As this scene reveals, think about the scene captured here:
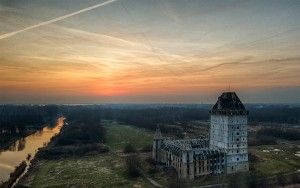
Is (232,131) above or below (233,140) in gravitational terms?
above

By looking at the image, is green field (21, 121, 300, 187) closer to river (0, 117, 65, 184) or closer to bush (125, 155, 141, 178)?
bush (125, 155, 141, 178)

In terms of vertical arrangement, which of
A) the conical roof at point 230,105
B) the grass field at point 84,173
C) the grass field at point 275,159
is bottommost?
the grass field at point 84,173

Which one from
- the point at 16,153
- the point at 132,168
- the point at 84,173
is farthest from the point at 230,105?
the point at 16,153

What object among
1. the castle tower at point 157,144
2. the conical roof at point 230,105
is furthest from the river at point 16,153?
the conical roof at point 230,105

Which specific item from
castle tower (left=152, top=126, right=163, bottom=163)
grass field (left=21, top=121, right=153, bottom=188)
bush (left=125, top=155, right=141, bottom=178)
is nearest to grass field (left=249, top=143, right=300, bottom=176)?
castle tower (left=152, top=126, right=163, bottom=163)

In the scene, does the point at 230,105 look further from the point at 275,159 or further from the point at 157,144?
the point at 275,159

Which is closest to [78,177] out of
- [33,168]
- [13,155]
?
[33,168]

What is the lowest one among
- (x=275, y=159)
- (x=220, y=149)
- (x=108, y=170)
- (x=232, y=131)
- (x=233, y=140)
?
(x=108, y=170)

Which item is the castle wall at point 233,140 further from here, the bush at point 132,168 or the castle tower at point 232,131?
the bush at point 132,168

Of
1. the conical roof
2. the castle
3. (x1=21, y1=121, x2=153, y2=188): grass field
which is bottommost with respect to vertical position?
(x1=21, y1=121, x2=153, y2=188): grass field
